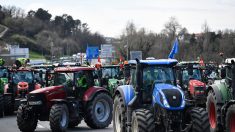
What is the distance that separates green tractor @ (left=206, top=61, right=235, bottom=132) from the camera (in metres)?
Result: 12.8

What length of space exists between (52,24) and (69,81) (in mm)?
125747

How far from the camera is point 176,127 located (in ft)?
38.2

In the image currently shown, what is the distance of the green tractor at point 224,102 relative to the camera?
505 inches

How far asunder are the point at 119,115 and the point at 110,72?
57.1 feet

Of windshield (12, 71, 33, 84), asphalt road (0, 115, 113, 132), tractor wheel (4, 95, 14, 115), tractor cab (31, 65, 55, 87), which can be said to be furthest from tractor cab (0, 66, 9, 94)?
asphalt road (0, 115, 113, 132)

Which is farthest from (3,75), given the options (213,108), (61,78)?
(213,108)

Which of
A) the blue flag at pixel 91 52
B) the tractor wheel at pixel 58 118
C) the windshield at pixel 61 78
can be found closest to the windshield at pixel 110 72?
the blue flag at pixel 91 52

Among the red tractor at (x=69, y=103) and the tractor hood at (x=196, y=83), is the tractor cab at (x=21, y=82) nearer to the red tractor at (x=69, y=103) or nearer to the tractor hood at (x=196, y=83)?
the red tractor at (x=69, y=103)

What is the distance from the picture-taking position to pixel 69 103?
55.1 feet

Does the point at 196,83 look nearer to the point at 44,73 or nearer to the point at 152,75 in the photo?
the point at 44,73

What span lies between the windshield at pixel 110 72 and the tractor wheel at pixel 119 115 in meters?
16.6

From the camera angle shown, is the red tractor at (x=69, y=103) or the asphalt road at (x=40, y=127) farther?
the asphalt road at (x=40, y=127)

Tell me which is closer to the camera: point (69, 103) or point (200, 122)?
point (200, 122)

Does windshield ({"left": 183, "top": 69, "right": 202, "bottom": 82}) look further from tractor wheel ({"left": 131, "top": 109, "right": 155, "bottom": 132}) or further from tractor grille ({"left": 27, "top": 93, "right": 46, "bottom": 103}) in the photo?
tractor wheel ({"left": 131, "top": 109, "right": 155, "bottom": 132})
